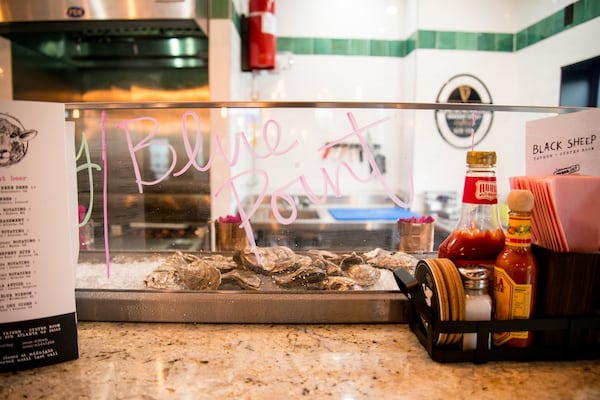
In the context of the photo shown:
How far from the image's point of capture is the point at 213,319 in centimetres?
80

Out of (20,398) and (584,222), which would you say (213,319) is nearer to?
(20,398)

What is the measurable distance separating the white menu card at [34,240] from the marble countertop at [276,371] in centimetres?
5

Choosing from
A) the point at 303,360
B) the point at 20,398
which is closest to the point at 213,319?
the point at 303,360

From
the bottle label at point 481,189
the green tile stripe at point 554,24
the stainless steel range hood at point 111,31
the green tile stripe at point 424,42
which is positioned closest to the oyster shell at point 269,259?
the bottle label at point 481,189

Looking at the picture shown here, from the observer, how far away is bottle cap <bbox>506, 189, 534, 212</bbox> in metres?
0.64

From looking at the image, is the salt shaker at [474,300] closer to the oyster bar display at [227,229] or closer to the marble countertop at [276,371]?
the marble countertop at [276,371]

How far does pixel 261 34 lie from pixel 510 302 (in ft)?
8.24

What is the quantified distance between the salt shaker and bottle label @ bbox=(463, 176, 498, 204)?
129 mm

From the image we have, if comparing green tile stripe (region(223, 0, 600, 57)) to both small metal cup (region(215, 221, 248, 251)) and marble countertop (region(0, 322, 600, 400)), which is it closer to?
small metal cup (region(215, 221, 248, 251))

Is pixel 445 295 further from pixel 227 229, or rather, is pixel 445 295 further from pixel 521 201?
pixel 227 229

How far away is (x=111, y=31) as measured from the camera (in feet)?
7.59

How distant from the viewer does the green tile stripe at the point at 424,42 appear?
2.71 meters

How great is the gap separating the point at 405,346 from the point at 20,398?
61cm

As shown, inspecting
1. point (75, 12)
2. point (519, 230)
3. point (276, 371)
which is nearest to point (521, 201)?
point (519, 230)
